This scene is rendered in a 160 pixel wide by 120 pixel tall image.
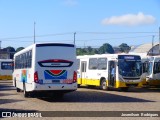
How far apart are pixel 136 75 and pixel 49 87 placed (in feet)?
36.8

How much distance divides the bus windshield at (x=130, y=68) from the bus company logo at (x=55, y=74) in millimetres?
9641

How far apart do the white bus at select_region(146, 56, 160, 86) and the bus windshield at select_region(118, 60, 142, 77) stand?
16.5 ft

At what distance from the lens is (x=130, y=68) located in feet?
96.4

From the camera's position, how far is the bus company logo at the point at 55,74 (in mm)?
19656

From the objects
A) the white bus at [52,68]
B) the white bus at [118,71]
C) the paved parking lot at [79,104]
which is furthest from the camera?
the white bus at [118,71]

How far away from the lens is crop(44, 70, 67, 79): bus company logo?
19656mm

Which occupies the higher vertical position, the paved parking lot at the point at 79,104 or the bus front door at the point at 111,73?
the bus front door at the point at 111,73

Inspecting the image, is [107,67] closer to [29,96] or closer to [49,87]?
[29,96]

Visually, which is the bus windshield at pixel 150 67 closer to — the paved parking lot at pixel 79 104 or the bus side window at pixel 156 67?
the bus side window at pixel 156 67

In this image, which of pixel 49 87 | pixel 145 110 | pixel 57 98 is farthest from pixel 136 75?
pixel 145 110

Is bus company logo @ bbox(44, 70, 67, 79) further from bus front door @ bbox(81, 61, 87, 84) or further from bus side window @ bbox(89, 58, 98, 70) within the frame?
bus front door @ bbox(81, 61, 87, 84)

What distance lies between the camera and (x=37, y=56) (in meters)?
19.7

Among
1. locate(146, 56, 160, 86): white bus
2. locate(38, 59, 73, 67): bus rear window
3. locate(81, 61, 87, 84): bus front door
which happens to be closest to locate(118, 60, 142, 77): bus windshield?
locate(146, 56, 160, 86): white bus

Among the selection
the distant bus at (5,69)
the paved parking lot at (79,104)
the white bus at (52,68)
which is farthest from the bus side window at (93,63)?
the distant bus at (5,69)
